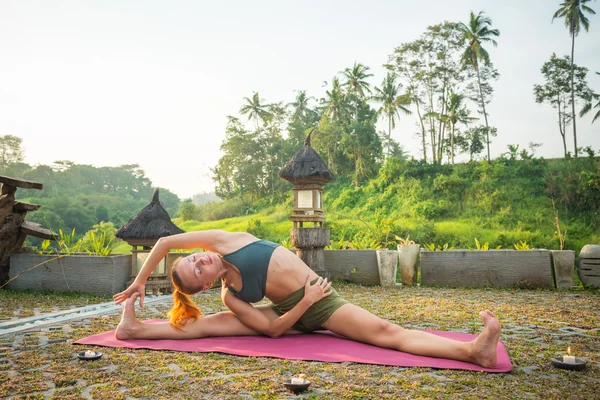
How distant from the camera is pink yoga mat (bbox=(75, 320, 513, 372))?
237 cm

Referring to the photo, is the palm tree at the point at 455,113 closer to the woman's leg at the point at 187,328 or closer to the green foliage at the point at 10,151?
the woman's leg at the point at 187,328

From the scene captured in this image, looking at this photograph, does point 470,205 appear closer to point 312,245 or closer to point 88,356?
point 312,245

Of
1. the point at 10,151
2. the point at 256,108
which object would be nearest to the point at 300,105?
the point at 256,108

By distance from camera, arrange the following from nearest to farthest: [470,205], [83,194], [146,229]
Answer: [146,229] → [470,205] → [83,194]

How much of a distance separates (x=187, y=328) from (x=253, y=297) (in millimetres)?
569

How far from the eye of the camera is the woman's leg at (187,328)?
2.91 metres

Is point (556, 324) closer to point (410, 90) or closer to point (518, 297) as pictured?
point (518, 297)

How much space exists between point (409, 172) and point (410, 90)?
6570mm

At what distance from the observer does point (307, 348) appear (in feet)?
8.89

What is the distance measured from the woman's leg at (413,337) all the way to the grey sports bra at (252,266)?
516 mm

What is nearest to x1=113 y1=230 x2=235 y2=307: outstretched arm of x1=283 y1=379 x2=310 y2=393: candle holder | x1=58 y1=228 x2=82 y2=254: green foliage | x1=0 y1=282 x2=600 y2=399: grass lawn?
x1=0 y1=282 x2=600 y2=399: grass lawn

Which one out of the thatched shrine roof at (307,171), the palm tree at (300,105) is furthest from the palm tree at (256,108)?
the thatched shrine roof at (307,171)

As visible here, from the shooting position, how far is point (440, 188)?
21.0m

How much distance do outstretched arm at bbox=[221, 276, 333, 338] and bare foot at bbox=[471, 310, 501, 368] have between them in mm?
892
